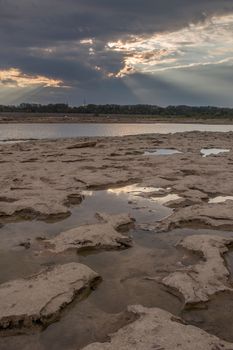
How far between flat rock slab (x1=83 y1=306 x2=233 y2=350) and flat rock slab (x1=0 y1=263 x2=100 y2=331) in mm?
800

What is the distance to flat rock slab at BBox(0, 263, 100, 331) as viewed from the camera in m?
3.90

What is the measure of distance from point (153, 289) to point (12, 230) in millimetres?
3137

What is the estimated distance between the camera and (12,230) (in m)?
6.94

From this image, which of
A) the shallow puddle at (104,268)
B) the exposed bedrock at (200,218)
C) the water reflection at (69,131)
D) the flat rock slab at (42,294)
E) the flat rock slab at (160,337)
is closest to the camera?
the flat rock slab at (160,337)

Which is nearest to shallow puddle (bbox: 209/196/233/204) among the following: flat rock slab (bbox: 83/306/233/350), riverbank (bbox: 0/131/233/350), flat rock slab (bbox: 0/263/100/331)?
riverbank (bbox: 0/131/233/350)

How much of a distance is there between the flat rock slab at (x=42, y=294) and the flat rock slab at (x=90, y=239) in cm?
91

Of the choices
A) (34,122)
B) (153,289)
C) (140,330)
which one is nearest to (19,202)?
(153,289)

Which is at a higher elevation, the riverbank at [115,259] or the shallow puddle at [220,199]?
the riverbank at [115,259]

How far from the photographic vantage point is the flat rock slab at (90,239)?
19.8ft

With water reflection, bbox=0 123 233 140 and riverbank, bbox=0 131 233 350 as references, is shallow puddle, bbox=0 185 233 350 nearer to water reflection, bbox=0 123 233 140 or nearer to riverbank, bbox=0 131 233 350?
riverbank, bbox=0 131 233 350

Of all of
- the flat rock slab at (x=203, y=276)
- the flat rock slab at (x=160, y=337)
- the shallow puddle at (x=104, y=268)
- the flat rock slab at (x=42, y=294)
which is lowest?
the shallow puddle at (x=104, y=268)

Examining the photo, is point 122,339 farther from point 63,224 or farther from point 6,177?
point 6,177

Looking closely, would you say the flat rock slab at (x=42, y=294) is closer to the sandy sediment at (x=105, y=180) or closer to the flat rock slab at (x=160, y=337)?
the flat rock slab at (x=160, y=337)

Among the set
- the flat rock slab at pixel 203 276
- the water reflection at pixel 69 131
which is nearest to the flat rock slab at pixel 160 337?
the flat rock slab at pixel 203 276
